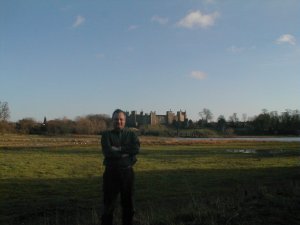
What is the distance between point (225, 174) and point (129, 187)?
18238 millimetres

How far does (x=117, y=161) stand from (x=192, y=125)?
167 m

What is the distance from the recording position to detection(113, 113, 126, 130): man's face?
721 centimetres

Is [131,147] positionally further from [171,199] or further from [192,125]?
[192,125]

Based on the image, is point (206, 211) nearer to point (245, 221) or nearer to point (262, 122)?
point (245, 221)

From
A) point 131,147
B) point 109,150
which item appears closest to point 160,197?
point 131,147

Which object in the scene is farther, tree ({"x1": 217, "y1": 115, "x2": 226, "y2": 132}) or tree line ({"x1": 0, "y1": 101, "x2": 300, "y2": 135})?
tree ({"x1": 217, "y1": 115, "x2": 226, "y2": 132})

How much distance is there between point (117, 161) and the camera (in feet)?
23.3

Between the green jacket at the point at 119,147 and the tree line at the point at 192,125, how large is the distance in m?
89.9

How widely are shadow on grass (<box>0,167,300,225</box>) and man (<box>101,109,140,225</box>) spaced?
95 cm

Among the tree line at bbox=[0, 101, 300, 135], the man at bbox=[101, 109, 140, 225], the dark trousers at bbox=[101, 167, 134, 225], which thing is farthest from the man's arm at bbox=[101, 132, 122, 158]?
the tree line at bbox=[0, 101, 300, 135]

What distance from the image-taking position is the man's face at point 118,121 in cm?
721

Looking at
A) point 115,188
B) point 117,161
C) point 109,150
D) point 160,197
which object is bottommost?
point 160,197

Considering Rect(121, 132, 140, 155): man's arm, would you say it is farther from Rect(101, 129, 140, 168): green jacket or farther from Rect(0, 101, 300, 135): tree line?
Rect(0, 101, 300, 135): tree line

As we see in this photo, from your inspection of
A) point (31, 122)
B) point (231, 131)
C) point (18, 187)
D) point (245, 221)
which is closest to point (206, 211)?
point (245, 221)
